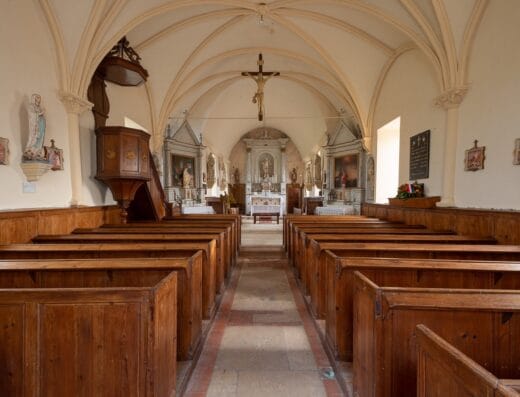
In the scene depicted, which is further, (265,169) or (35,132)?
(265,169)

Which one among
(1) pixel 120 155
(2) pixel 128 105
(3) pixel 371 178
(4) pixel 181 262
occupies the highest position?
(2) pixel 128 105

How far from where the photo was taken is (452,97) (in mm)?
5473

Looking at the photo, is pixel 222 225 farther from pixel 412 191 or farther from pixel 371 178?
pixel 371 178

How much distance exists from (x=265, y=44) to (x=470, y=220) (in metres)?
8.41

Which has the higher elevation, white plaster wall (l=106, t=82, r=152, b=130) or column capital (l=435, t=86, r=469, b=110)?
white plaster wall (l=106, t=82, r=152, b=130)

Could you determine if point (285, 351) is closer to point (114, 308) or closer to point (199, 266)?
point (199, 266)

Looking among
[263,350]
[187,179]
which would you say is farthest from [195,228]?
[187,179]

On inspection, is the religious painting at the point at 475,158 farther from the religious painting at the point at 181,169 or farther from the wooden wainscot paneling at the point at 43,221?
the religious painting at the point at 181,169

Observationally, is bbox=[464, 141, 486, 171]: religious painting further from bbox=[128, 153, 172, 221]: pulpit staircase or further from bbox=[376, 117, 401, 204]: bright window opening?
bbox=[128, 153, 172, 221]: pulpit staircase

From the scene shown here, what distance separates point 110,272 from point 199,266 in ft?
2.91

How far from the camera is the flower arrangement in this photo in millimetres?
6629

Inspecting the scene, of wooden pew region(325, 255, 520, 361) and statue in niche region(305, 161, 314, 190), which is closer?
wooden pew region(325, 255, 520, 361)

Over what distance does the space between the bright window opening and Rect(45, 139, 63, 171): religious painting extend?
8643mm

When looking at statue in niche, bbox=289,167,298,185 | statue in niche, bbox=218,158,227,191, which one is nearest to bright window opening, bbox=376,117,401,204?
statue in niche, bbox=218,158,227,191
